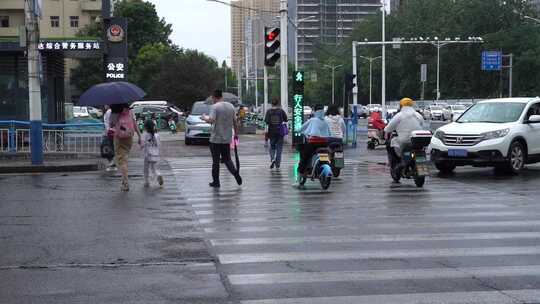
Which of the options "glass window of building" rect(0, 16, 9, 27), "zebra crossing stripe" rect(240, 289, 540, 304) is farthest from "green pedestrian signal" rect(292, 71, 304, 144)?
"glass window of building" rect(0, 16, 9, 27)

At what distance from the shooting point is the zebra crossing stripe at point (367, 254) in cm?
846

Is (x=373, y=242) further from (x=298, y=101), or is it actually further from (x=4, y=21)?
(x=4, y=21)

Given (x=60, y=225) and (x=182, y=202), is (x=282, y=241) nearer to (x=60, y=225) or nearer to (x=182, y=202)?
(x=60, y=225)

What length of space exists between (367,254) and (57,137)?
55.8 ft

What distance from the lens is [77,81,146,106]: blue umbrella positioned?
1589 centimetres

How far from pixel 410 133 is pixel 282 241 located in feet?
23.1

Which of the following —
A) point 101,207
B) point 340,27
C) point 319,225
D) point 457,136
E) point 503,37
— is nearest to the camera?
point 319,225

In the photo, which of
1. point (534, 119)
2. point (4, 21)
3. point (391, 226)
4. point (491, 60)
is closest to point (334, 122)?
point (534, 119)

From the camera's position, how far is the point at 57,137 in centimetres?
2394

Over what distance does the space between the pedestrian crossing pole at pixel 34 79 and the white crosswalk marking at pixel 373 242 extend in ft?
18.0

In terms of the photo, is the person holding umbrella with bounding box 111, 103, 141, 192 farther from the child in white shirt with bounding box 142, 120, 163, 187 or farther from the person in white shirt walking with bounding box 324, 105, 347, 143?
the person in white shirt walking with bounding box 324, 105, 347, 143

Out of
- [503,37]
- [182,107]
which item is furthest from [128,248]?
[503,37]

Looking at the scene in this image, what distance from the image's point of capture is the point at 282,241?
9547 mm

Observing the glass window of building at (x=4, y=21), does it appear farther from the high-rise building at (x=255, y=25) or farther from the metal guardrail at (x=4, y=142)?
the metal guardrail at (x=4, y=142)
